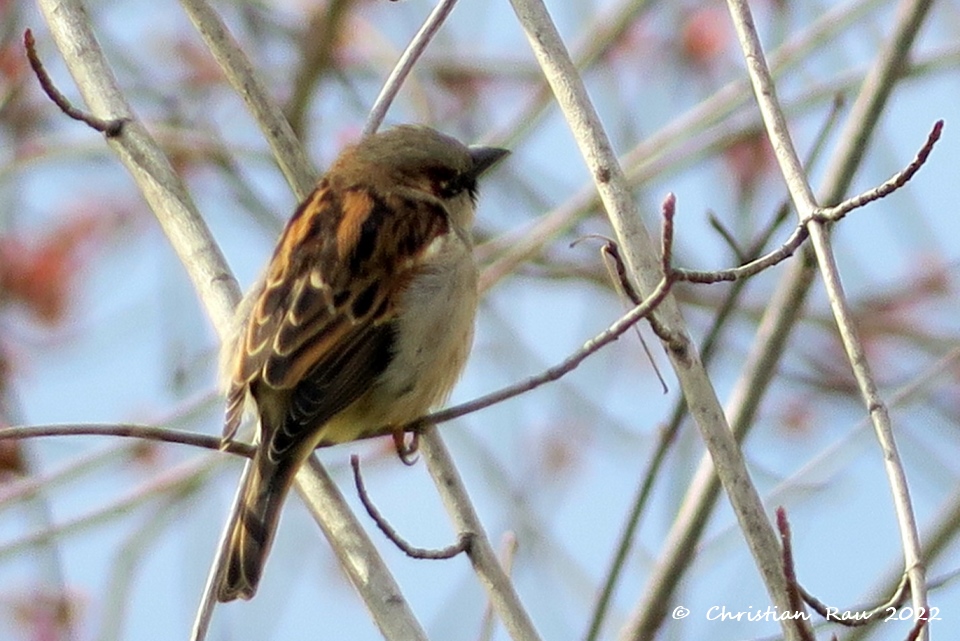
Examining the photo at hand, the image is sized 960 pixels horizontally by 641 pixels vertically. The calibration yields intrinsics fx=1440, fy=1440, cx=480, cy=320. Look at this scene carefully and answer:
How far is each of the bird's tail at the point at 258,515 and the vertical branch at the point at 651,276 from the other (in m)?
0.96

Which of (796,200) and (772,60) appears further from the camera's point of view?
(772,60)

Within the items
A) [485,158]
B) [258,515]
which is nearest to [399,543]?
[258,515]

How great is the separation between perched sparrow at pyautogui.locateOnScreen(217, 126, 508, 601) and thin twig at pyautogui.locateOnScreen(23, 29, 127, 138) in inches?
20.4

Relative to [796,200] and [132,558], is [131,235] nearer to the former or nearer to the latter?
[132,558]

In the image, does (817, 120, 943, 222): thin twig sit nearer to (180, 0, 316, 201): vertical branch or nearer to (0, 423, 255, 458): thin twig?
(0, 423, 255, 458): thin twig

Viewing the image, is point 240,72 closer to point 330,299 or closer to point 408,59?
point 408,59

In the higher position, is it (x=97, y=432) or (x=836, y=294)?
(x=97, y=432)

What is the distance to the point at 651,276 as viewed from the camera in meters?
2.65

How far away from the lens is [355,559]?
9.34ft

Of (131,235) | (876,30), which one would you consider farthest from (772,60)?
(131,235)

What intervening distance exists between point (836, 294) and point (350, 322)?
1503 millimetres

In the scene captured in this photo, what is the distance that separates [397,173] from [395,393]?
796mm

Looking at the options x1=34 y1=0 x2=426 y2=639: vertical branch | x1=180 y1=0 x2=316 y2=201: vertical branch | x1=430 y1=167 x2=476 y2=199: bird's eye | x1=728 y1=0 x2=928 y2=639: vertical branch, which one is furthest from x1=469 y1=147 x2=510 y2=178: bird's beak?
x1=728 y1=0 x2=928 y2=639: vertical branch

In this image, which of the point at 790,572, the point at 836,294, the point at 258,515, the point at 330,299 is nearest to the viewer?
the point at 790,572
